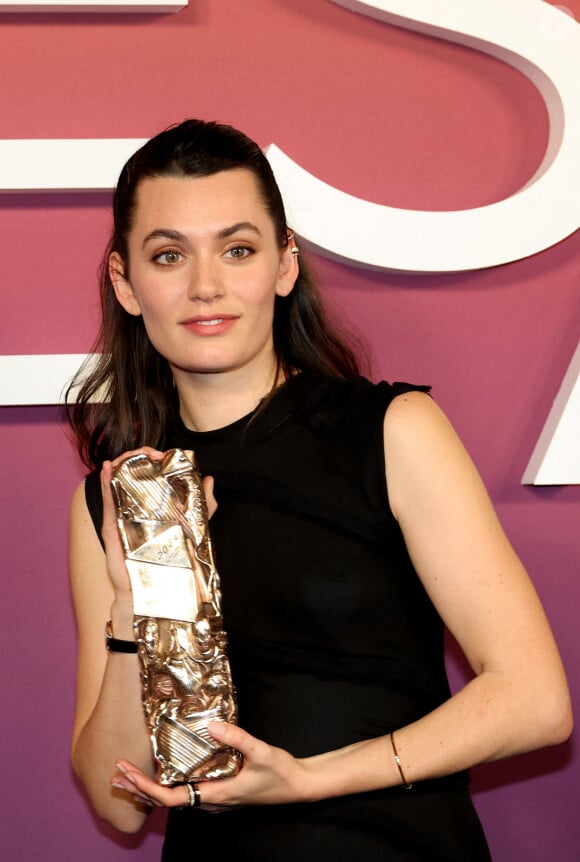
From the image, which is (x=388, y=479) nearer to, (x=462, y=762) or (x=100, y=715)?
(x=462, y=762)

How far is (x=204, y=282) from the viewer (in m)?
1.31

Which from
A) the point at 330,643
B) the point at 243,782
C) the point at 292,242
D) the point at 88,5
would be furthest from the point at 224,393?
the point at 88,5

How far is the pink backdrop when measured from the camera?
5.58ft

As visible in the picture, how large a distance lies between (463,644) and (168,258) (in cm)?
57

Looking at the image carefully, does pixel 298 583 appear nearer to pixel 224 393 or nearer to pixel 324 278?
pixel 224 393

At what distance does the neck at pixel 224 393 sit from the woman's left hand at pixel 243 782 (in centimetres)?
45

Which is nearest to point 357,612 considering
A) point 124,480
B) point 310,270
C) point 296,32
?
point 124,480

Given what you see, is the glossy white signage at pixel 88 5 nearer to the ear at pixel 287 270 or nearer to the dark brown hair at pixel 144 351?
the dark brown hair at pixel 144 351

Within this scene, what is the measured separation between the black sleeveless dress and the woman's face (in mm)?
151

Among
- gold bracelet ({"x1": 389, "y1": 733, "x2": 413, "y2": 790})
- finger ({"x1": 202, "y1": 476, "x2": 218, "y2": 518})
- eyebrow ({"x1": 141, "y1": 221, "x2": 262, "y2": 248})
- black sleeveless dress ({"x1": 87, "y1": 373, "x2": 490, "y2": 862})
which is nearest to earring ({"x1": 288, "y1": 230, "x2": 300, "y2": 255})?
eyebrow ({"x1": 141, "y1": 221, "x2": 262, "y2": 248})

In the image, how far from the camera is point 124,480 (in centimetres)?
118

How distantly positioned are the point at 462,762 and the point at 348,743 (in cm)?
13

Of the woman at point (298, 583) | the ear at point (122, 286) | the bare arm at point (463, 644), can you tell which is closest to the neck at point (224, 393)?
the woman at point (298, 583)

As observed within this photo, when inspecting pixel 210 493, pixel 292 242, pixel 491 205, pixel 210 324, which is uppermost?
pixel 491 205
